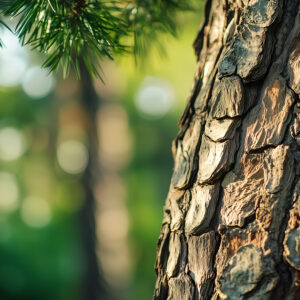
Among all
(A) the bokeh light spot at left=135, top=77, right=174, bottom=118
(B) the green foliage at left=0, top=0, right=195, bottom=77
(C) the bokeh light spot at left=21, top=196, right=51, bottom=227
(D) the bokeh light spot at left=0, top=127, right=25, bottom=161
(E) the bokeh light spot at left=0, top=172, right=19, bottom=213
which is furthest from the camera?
(E) the bokeh light spot at left=0, top=172, right=19, bottom=213

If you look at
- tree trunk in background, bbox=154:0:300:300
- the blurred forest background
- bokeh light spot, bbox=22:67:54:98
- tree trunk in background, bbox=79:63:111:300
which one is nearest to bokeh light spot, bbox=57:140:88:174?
the blurred forest background

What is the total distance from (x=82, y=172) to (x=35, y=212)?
499cm

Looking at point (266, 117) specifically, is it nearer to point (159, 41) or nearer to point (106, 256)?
point (159, 41)

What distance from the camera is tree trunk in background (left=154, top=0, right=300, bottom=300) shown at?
42 centimetres

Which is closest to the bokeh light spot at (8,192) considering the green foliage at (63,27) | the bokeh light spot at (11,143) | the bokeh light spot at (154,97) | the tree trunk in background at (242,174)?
the bokeh light spot at (11,143)

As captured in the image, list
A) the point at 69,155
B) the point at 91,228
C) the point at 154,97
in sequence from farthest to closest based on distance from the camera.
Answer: the point at 154,97, the point at 69,155, the point at 91,228

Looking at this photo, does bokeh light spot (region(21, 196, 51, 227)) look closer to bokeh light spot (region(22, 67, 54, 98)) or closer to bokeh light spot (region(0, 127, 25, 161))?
bokeh light spot (region(0, 127, 25, 161))

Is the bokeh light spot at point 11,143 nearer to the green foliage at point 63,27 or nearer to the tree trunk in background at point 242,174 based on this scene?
the green foliage at point 63,27

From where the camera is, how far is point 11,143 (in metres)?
6.03

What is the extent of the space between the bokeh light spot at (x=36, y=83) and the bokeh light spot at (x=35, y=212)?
320cm

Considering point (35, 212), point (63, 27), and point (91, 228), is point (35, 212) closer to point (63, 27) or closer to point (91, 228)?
point (91, 228)

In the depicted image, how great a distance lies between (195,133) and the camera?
0.53 m

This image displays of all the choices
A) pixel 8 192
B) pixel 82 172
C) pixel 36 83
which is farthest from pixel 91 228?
pixel 8 192

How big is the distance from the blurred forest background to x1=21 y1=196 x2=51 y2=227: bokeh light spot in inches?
0.9
